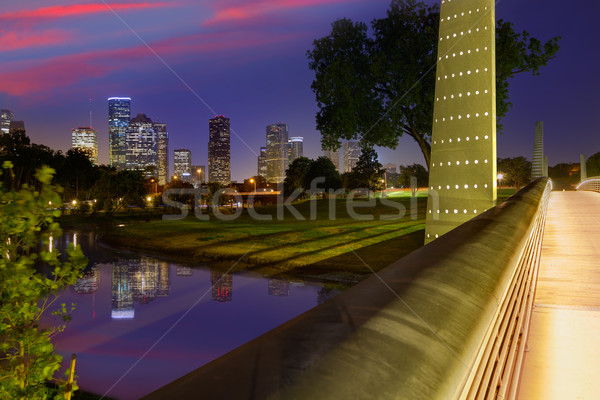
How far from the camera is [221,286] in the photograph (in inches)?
642

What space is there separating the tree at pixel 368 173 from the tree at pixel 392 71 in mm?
61802

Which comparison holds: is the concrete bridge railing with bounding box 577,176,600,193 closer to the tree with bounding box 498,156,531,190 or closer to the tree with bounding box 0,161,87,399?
the tree with bounding box 0,161,87,399

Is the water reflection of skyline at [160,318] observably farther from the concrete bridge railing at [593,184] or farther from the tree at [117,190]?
the concrete bridge railing at [593,184]

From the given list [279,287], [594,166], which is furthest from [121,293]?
[594,166]

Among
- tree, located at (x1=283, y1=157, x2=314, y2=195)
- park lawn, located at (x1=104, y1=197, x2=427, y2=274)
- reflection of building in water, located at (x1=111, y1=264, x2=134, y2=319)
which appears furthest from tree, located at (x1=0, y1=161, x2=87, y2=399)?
tree, located at (x1=283, y1=157, x2=314, y2=195)

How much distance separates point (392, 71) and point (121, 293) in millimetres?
17615

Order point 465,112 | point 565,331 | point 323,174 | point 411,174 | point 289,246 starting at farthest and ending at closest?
point 411,174
point 323,174
point 289,246
point 465,112
point 565,331

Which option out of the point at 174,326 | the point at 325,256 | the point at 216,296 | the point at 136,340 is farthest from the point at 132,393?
the point at 325,256

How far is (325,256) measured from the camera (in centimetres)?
2000

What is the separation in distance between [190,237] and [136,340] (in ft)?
58.4

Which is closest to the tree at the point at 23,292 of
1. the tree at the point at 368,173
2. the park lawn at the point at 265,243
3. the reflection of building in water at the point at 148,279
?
the reflection of building in water at the point at 148,279

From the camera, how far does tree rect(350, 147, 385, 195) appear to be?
286 feet

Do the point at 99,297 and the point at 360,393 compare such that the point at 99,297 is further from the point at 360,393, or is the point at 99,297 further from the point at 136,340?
the point at 360,393

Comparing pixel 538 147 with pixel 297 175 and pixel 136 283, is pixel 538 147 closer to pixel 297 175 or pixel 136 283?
pixel 297 175
